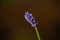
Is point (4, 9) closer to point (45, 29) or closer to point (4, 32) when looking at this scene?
point (4, 32)

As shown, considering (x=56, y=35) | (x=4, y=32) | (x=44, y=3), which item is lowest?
(x=56, y=35)

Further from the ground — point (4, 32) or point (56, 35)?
point (4, 32)

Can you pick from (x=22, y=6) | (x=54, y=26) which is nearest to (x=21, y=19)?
(x=22, y=6)

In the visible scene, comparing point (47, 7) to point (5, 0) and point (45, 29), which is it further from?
point (5, 0)

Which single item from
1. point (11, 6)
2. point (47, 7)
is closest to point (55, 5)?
point (47, 7)

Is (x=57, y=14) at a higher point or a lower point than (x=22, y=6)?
lower

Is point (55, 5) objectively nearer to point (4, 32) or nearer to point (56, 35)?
point (56, 35)
